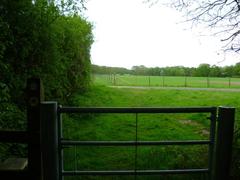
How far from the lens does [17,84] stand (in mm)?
5762

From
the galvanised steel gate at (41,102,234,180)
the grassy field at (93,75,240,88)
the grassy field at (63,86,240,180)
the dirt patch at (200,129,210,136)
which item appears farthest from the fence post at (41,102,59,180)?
the grassy field at (93,75,240,88)

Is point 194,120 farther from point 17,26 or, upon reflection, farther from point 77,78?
point 17,26

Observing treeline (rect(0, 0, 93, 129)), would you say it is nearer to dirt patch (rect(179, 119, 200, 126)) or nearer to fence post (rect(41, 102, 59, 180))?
fence post (rect(41, 102, 59, 180))

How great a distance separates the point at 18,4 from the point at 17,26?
1.38 feet

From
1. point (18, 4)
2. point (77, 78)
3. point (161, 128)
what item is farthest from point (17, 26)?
point (77, 78)

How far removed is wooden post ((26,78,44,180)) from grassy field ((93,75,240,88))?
23.1 meters

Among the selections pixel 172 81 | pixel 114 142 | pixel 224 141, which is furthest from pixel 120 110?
pixel 172 81

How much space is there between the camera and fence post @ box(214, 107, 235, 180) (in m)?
2.94

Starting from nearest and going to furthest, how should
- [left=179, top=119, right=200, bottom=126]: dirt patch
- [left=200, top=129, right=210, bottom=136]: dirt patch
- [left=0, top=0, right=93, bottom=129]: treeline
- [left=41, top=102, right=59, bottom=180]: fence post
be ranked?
[left=41, top=102, right=59, bottom=180]: fence post, [left=0, top=0, right=93, bottom=129]: treeline, [left=200, top=129, right=210, bottom=136]: dirt patch, [left=179, top=119, right=200, bottom=126]: dirt patch

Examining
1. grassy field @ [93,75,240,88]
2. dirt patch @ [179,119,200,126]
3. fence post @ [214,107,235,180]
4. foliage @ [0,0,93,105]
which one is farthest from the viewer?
grassy field @ [93,75,240,88]

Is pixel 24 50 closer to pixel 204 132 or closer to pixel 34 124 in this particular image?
pixel 34 124

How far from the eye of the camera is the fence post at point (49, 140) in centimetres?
277

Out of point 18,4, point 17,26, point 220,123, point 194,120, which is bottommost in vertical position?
point 194,120

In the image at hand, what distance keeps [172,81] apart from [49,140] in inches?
1290
